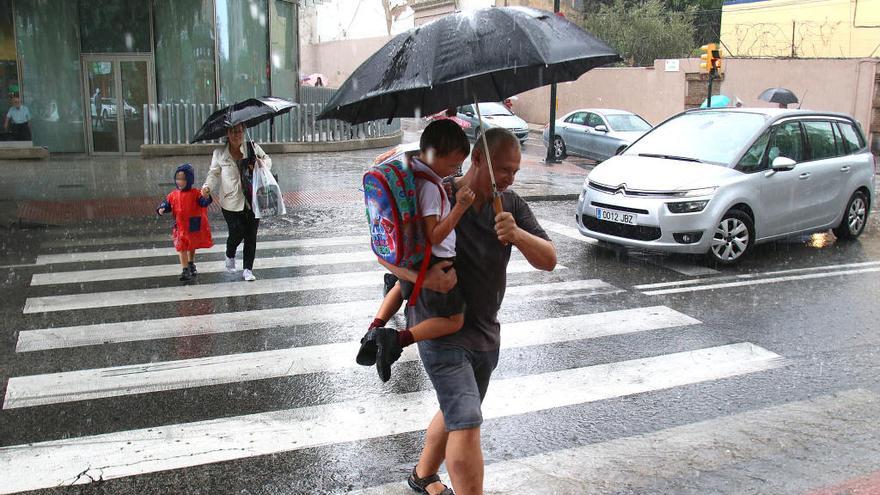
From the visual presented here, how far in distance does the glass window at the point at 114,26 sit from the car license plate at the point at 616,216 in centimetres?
1503

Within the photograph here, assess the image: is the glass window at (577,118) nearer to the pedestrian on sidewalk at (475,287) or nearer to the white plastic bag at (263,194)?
the white plastic bag at (263,194)

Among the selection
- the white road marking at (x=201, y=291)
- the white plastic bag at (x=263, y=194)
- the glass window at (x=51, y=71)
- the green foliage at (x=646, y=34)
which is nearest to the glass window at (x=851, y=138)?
the white road marking at (x=201, y=291)

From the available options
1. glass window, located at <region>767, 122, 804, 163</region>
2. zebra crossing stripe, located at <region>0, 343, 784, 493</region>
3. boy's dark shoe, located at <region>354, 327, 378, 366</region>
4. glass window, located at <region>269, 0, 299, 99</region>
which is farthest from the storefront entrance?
boy's dark shoe, located at <region>354, 327, 378, 366</region>

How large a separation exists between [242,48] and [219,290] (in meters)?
14.7

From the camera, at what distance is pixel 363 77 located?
3377 mm

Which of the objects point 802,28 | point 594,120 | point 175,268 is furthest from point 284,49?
point 802,28

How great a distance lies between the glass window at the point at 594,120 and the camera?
2027 cm

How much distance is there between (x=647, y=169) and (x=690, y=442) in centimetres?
514

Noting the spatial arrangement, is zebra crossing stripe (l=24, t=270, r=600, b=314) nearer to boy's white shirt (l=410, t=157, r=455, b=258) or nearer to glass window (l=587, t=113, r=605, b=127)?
boy's white shirt (l=410, t=157, r=455, b=258)

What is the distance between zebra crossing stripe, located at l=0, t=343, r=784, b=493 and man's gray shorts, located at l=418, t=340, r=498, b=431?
1418 millimetres

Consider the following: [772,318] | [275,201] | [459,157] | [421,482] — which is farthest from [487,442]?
[275,201]

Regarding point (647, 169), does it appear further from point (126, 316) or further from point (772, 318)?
point (126, 316)

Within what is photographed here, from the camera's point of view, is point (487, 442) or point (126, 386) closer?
point (487, 442)

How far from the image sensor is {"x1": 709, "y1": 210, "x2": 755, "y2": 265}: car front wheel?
8727 mm
